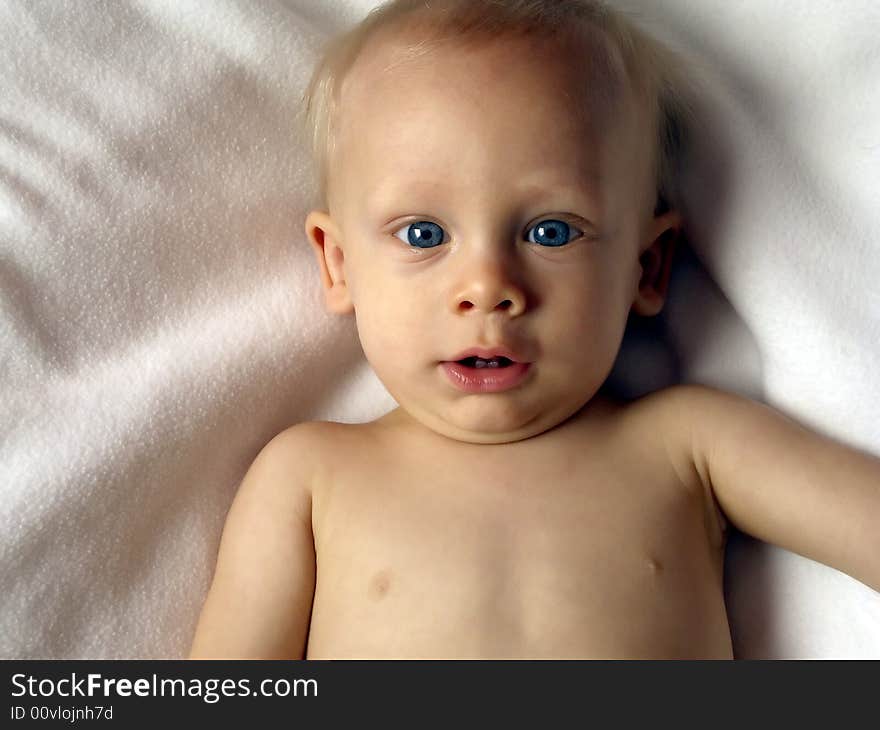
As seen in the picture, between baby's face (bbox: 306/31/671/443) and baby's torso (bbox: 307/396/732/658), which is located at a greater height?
baby's face (bbox: 306/31/671/443)

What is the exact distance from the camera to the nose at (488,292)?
1.26 metres

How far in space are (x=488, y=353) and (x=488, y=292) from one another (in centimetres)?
7

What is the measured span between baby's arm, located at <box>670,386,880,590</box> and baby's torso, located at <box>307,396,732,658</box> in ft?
0.16

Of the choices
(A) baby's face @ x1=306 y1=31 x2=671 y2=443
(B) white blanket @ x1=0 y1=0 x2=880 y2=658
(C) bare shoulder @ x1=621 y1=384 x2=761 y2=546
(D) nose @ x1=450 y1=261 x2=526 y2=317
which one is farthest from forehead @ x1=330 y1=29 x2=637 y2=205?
(C) bare shoulder @ x1=621 y1=384 x2=761 y2=546

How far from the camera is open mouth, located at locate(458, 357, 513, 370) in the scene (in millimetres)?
1341

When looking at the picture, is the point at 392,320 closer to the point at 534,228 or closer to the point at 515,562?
the point at 534,228

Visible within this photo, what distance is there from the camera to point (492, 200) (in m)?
1.28

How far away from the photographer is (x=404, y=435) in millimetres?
1445

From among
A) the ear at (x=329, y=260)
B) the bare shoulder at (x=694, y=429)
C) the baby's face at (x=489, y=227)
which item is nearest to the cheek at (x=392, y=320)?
the baby's face at (x=489, y=227)

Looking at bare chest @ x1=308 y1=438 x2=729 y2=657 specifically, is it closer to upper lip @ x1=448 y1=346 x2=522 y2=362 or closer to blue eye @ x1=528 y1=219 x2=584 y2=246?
upper lip @ x1=448 y1=346 x2=522 y2=362

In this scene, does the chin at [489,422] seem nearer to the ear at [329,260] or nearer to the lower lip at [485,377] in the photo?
the lower lip at [485,377]
